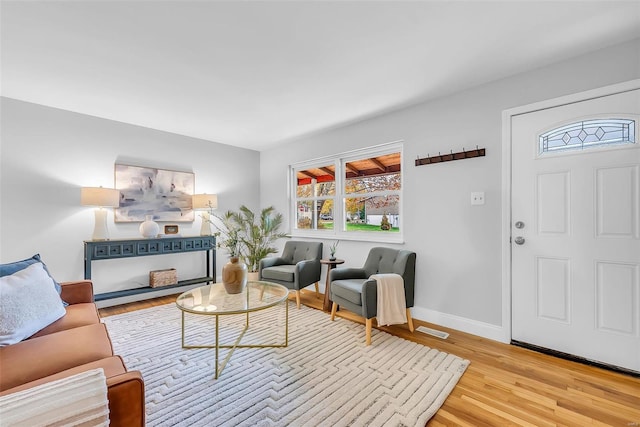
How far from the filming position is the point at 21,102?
3.02 meters

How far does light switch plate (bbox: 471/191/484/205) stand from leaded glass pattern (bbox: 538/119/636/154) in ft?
1.84

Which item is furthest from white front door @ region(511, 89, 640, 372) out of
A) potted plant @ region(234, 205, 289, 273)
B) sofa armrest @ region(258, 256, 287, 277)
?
potted plant @ region(234, 205, 289, 273)

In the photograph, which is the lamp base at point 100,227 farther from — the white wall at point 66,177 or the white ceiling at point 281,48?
the white ceiling at point 281,48

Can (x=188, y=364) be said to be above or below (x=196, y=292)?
below

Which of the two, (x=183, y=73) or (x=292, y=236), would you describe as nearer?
(x=183, y=73)

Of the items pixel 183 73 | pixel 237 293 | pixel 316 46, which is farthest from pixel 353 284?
pixel 183 73

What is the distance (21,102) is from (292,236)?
11.9ft

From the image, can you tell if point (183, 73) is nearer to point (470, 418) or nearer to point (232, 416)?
point (232, 416)

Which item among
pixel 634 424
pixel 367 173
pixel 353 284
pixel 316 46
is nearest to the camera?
pixel 634 424

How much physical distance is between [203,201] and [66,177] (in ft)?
5.11

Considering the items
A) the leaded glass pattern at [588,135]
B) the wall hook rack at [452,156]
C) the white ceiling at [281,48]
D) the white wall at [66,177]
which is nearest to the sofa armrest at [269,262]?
the white wall at [66,177]

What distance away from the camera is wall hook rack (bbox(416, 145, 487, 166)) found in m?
2.61

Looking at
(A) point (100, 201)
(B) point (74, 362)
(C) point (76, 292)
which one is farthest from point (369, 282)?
(A) point (100, 201)

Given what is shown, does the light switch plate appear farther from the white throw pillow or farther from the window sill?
the white throw pillow
